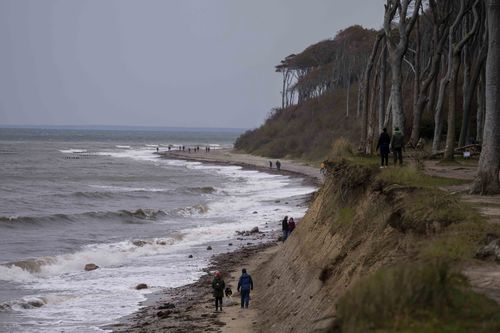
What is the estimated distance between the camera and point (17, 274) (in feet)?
81.4

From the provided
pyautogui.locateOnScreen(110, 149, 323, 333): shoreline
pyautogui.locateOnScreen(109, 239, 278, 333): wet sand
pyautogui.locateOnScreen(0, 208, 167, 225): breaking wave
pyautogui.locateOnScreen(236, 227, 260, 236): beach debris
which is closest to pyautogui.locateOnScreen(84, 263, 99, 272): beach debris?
pyautogui.locateOnScreen(110, 149, 323, 333): shoreline

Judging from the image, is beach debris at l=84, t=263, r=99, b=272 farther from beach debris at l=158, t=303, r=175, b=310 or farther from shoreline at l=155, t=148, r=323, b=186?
shoreline at l=155, t=148, r=323, b=186

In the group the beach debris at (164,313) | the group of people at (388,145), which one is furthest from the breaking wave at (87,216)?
the group of people at (388,145)

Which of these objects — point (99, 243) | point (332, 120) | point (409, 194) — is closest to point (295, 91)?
point (332, 120)

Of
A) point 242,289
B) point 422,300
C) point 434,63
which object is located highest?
point 434,63

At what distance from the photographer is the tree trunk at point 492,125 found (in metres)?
16.2

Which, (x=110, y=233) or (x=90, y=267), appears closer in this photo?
(x=90, y=267)

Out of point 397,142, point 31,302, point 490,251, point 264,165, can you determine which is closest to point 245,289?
point 397,142

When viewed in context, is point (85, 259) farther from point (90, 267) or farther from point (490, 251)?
point (490, 251)

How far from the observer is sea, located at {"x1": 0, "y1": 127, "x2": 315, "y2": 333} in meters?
20.4

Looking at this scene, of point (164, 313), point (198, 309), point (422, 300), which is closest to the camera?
point (422, 300)

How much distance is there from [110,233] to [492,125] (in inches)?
910

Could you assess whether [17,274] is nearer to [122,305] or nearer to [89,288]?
[89,288]

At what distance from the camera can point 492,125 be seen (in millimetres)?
16625
